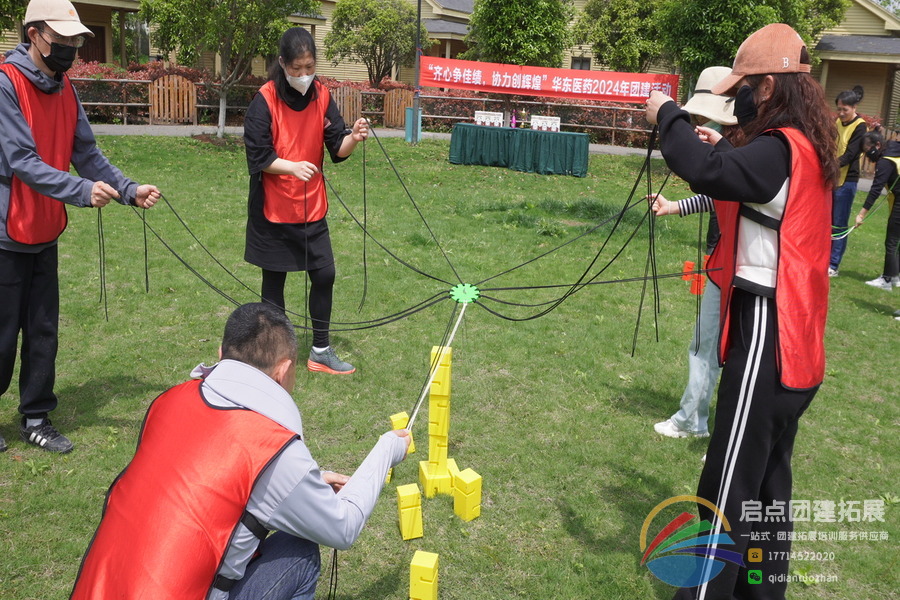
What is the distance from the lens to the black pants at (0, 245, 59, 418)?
→ 360cm

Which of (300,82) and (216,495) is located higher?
(300,82)

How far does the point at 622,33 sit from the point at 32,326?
953 inches

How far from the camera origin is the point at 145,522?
1.79 meters

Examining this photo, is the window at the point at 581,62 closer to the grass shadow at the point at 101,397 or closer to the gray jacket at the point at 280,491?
the grass shadow at the point at 101,397

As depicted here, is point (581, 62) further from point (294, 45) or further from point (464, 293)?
point (464, 293)

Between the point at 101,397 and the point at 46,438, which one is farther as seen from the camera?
the point at 101,397

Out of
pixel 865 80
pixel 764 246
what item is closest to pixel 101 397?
pixel 764 246

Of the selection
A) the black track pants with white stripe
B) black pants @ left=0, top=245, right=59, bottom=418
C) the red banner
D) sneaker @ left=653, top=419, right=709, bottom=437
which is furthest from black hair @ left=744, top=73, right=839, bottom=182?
the red banner

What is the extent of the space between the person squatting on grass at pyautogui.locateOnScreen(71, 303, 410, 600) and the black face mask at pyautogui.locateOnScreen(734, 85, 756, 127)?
1.70m

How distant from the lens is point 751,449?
2467 mm

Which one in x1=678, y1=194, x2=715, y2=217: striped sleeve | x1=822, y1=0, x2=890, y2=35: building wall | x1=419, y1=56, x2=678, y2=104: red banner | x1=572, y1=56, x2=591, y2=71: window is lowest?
x1=678, y1=194, x2=715, y2=217: striped sleeve

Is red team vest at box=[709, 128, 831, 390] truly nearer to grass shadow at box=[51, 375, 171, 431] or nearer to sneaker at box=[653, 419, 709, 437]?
sneaker at box=[653, 419, 709, 437]

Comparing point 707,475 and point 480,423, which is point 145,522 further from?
point 480,423

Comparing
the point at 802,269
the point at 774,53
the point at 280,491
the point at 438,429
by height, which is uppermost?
the point at 774,53
